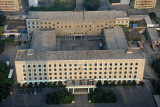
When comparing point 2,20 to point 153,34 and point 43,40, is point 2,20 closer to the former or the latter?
point 43,40

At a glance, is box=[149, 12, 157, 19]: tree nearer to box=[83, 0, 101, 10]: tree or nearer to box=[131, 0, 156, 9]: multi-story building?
box=[131, 0, 156, 9]: multi-story building

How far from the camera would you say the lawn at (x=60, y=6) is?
146125 mm

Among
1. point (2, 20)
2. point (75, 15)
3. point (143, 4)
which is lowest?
point (2, 20)

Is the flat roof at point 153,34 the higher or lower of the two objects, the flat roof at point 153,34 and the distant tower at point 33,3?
the lower

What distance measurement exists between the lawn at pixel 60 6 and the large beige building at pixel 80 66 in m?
53.4

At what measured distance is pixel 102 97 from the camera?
295 feet

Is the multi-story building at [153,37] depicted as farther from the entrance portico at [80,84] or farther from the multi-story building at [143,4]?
the entrance portico at [80,84]

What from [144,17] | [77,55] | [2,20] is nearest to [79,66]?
[77,55]

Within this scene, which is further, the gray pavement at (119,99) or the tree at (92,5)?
the tree at (92,5)

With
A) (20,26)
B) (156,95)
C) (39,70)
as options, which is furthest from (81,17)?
(156,95)

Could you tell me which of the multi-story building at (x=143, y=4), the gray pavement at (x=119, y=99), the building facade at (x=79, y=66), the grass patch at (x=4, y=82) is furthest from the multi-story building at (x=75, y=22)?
the gray pavement at (x=119, y=99)

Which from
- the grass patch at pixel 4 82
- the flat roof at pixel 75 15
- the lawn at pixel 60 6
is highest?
the flat roof at pixel 75 15

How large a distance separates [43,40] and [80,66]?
78.2 feet

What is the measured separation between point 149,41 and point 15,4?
6574cm
